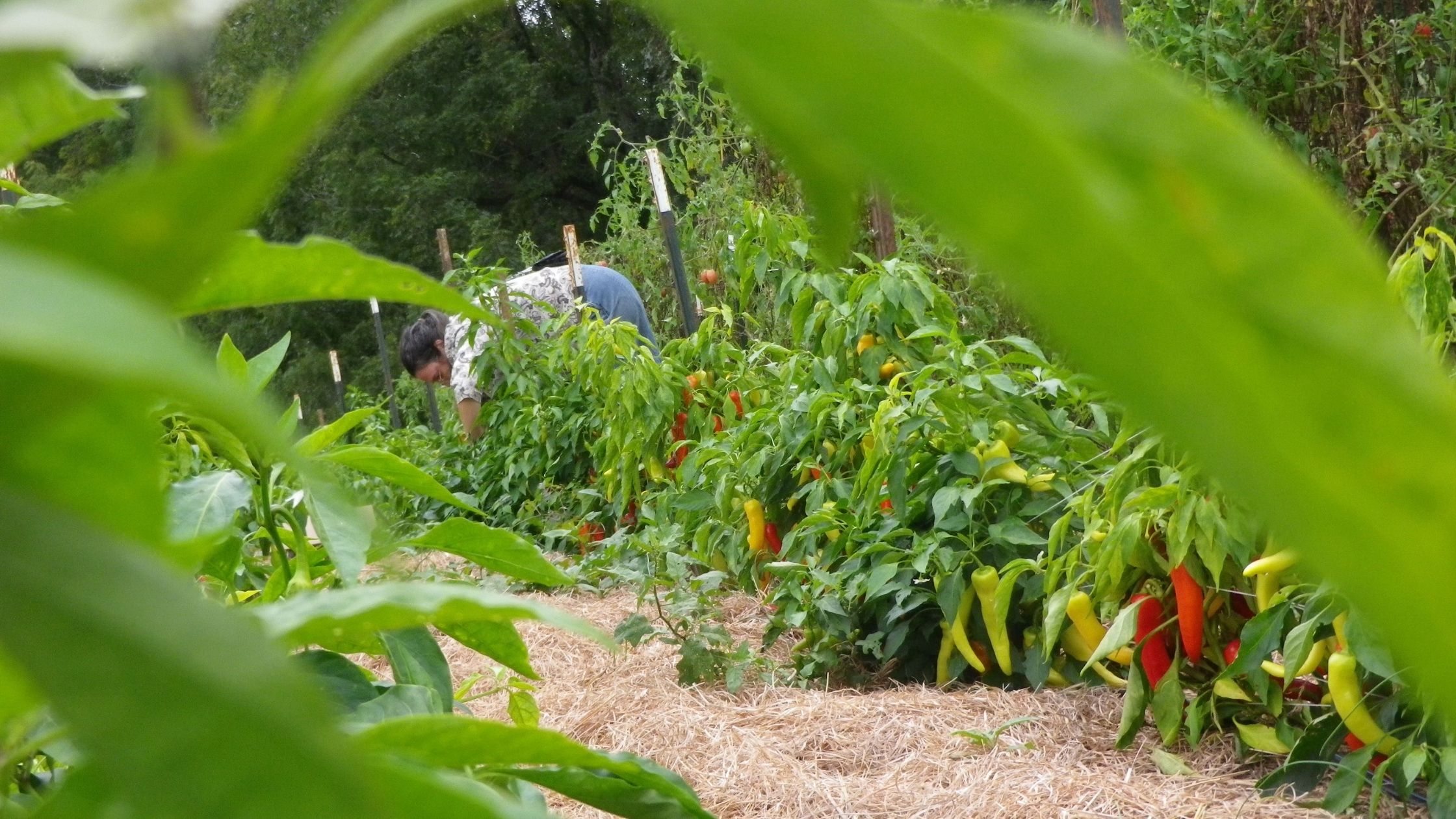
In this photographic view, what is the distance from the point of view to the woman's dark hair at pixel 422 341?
462 centimetres

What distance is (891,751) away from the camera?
5.42ft

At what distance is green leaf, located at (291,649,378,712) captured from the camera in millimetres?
437

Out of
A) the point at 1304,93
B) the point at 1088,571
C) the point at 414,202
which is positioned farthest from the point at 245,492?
the point at 414,202

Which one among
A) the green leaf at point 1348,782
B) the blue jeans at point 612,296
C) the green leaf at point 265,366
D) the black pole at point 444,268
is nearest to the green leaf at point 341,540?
the green leaf at point 265,366

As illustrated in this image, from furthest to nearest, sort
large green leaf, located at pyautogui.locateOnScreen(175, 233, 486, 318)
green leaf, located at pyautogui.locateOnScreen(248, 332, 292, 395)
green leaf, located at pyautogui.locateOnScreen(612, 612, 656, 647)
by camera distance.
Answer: green leaf, located at pyautogui.locateOnScreen(612, 612, 656, 647) → green leaf, located at pyautogui.locateOnScreen(248, 332, 292, 395) → large green leaf, located at pyautogui.locateOnScreen(175, 233, 486, 318)

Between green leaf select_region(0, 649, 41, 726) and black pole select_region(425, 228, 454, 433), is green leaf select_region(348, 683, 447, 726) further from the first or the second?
black pole select_region(425, 228, 454, 433)

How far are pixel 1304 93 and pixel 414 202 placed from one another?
11.5 meters

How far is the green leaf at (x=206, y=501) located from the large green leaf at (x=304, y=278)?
0.26m

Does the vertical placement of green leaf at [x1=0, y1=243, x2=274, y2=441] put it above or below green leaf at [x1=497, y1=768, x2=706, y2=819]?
above

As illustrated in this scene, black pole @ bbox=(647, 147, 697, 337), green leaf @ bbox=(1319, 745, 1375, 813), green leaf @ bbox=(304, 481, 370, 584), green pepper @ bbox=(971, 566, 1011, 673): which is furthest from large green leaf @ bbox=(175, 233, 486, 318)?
black pole @ bbox=(647, 147, 697, 337)

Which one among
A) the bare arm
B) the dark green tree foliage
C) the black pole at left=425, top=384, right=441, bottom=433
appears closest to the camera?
the bare arm

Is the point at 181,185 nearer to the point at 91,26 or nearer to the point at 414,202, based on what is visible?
the point at 91,26

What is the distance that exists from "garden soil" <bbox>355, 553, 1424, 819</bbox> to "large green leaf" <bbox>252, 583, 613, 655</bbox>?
1.16m

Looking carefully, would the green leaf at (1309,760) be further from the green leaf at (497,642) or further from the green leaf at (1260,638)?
the green leaf at (497,642)
